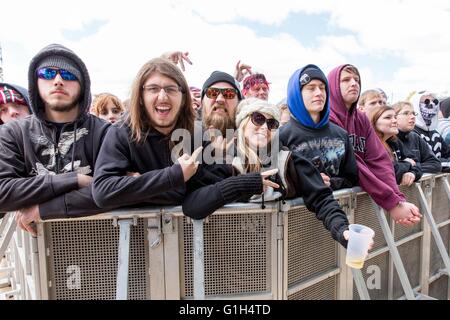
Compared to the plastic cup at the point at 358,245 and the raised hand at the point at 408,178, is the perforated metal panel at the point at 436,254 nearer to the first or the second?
the raised hand at the point at 408,178

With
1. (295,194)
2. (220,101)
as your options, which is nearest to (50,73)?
(220,101)

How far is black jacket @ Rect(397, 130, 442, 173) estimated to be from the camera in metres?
3.29

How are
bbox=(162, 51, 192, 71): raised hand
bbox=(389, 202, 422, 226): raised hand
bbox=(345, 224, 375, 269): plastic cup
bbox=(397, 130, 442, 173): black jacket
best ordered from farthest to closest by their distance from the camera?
bbox=(397, 130, 442, 173): black jacket, bbox=(162, 51, 192, 71): raised hand, bbox=(389, 202, 422, 226): raised hand, bbox=(345, 224, 375, 269): plastic cup

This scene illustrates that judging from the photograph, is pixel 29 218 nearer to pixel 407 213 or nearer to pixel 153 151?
pixel 153 151

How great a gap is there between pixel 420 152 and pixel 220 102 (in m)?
2.56

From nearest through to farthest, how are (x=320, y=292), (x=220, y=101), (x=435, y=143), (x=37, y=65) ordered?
(x=37, y=65) → (x=320, y=292) → (x=220, y=101) → (x=435, y=143)

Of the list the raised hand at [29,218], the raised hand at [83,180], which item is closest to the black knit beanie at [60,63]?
the raised hand at [83,180]

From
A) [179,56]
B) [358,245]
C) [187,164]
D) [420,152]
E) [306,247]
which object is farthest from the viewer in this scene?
[420,152]

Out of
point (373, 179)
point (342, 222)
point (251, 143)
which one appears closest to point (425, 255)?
point (373, 179)

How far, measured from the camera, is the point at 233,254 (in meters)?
1.83

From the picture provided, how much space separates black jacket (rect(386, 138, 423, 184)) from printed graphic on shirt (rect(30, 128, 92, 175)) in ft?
8.38

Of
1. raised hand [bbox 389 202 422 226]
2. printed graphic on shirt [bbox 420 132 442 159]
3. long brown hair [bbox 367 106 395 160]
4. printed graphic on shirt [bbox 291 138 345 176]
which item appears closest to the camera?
printed graphic on shirt [bbox 291 138 345 176]

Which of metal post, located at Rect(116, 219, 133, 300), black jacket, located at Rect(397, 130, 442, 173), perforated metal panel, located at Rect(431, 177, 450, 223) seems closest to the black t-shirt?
metal post, located at Rect(116, 219, 133, 300)

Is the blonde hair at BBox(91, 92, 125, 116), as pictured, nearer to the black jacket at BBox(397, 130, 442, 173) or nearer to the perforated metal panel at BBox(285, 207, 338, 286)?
the perforated metal panel at BBox(285, 207, 338, 286)
